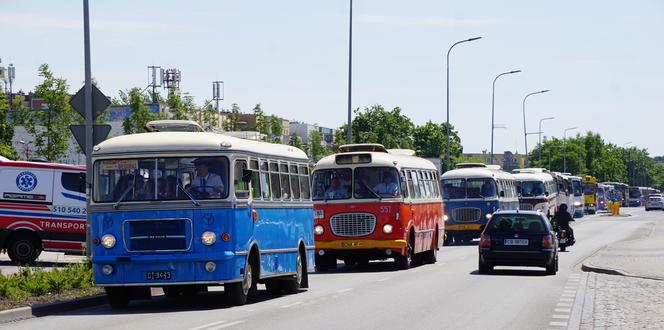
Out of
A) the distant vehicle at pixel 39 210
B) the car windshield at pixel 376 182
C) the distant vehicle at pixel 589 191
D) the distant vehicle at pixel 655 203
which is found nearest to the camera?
the car windshield at pixel 376 182

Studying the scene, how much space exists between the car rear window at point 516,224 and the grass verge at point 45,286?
A: 1075cm

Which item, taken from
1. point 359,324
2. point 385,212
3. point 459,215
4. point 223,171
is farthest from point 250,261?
point 459,215

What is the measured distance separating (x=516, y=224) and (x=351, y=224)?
4020mm

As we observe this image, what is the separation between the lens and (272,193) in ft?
71.2

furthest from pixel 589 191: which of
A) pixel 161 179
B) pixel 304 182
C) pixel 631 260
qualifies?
pixel 161 179

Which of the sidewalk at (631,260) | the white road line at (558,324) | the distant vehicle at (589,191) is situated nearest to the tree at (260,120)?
the distant vehicle at (589,191)

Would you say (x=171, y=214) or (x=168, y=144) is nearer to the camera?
(x=171, y=214)

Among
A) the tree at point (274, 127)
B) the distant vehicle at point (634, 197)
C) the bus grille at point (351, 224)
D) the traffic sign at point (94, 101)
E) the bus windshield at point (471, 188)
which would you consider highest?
the tree at point (274, 127)

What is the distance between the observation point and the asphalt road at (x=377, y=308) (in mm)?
16391

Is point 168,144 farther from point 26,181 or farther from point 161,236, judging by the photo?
point 26,181

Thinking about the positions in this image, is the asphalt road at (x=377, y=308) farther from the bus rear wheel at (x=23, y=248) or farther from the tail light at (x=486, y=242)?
the bus rear wheel at (x=23, y=248)

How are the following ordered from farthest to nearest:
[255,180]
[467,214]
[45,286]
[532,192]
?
1. [532,192]
2. [467,214]
3. [255,180]
4. [45,286]

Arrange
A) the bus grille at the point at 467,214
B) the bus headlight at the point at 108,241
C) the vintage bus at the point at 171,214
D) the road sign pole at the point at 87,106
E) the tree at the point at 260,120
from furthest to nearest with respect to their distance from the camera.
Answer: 1. the tree at the point at 260,120
2. the bus grille at the point at 467,214
3. the road sign pole at the point at 87,106
4. the bus headlight at the point at 108,241
5. the vintage bus at the point at 171,214

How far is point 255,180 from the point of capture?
20547 mm
